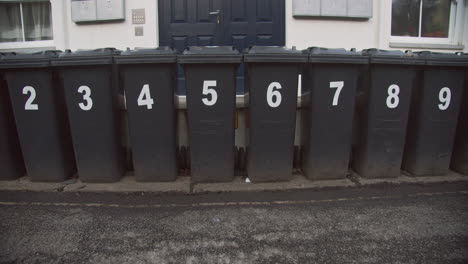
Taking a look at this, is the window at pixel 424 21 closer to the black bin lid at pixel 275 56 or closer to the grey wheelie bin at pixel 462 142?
the grey wheelie bin at pixel 462 142

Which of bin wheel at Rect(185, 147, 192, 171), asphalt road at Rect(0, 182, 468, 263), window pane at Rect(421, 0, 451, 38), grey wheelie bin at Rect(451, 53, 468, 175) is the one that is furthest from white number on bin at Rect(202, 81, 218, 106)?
window pane at Rect(421, 0, 451, 38)

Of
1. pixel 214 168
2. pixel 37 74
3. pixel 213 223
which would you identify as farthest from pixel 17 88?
pixel 213 223

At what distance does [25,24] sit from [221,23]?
330cm

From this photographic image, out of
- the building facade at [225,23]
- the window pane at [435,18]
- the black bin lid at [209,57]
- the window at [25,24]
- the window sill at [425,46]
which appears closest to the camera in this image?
the black bin lid at [209,57]

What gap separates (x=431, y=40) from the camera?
5723mm

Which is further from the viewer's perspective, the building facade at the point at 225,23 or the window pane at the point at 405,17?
the window pane at the point at 405,17

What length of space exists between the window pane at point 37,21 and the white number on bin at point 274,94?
4213 millimetres

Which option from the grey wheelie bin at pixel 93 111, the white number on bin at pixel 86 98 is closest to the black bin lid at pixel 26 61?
the grey wheelie bin at pixel 93 111

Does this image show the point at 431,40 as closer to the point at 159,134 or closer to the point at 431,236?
the point at 431,236

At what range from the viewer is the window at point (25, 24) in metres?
5.53

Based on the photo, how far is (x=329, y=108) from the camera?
11.0 ft

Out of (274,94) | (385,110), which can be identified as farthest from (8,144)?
(385,110)

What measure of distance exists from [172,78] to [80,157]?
1.22 meters

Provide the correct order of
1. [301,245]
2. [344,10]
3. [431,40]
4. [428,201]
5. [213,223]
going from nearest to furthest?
[301,245] → [213,223] → [428,201] → [344,10] → [431,40]
